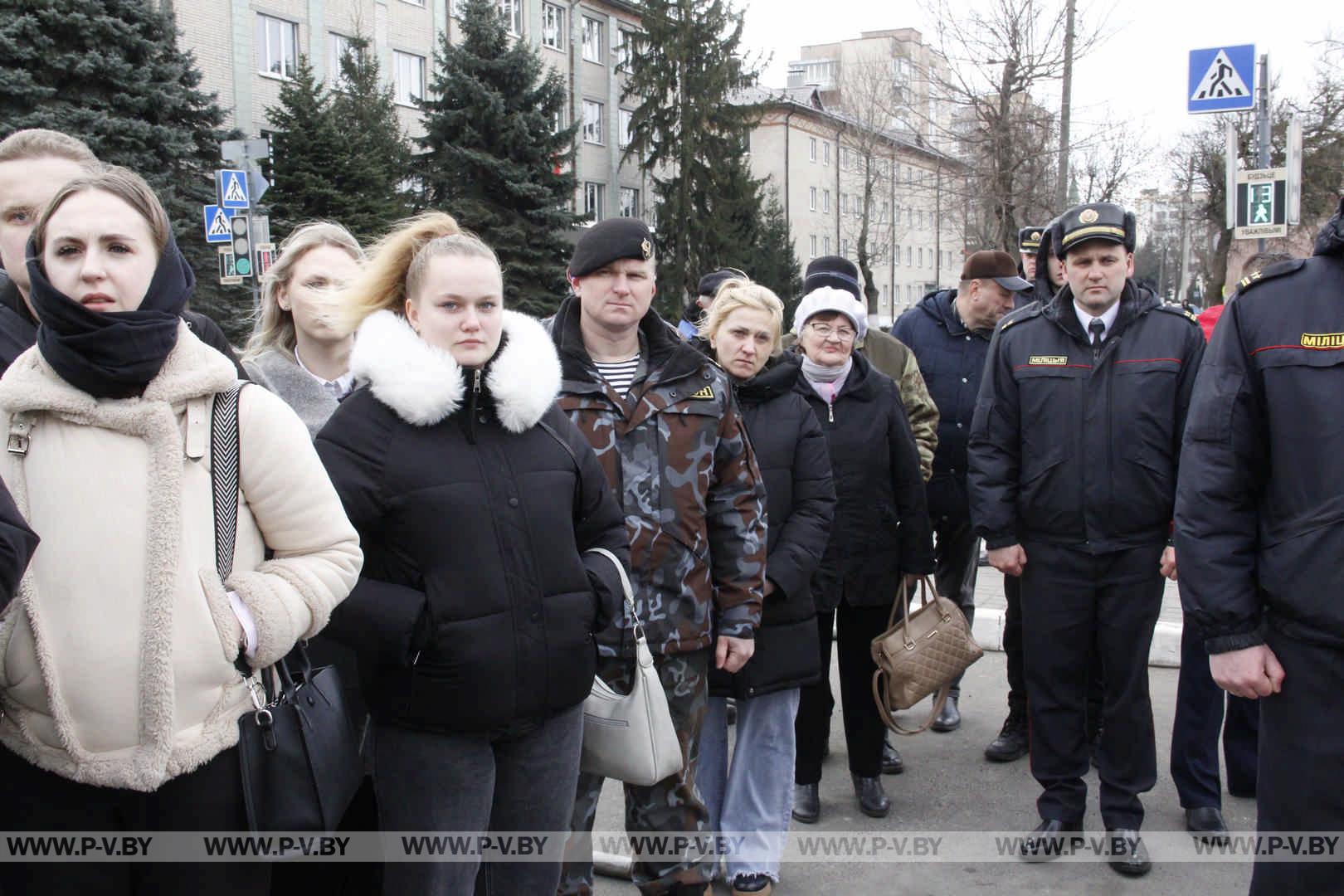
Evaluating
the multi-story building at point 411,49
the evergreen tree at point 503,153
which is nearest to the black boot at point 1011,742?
the multi-story building at point 411,49

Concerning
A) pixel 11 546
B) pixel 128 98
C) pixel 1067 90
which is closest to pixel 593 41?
pixel 128 98

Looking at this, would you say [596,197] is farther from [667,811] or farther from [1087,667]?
[667,811]

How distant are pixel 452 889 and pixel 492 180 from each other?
1097 inches

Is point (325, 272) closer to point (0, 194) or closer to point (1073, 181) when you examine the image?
point (0, 194)

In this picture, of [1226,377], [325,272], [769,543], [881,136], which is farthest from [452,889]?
[881,136]

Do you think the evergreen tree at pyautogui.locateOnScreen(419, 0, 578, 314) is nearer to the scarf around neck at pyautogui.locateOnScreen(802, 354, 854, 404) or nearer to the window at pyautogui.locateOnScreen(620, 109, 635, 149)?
the window at pyautogui.locateOnScreen(620, 109, 635, 149)

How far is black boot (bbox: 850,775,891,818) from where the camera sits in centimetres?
461

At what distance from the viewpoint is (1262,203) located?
1131cm

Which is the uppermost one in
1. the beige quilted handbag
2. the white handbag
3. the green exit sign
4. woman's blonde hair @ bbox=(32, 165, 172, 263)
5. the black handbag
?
the green exit sign

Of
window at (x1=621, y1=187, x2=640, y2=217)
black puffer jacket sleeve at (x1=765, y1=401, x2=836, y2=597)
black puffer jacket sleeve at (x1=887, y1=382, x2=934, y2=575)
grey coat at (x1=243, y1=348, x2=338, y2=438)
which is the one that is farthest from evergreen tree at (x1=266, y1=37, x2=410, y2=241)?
black puffer jacket sleeve at (x1=765, y1=401, x2=836, y2=597)

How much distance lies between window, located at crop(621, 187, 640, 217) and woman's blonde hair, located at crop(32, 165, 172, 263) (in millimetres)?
42666

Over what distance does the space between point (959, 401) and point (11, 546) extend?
187 inches

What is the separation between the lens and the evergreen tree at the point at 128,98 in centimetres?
1855

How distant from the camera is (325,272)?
3.84 metres
